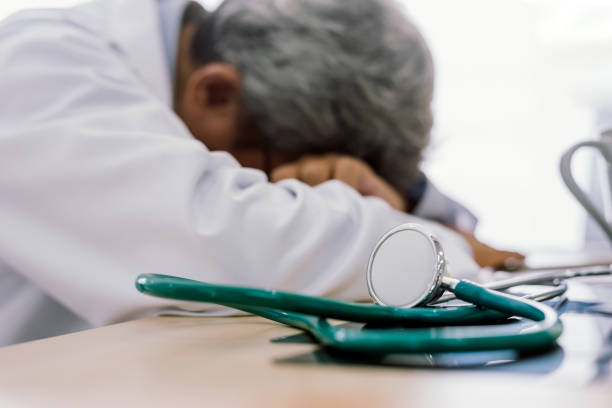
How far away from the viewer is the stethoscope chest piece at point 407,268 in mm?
258

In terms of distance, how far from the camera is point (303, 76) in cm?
72

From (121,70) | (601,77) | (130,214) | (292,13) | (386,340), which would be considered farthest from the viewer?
(601,77)

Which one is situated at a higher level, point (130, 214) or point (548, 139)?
point (548, 139)

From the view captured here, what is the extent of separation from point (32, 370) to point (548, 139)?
2.37 metres

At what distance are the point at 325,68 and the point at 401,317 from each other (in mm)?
541

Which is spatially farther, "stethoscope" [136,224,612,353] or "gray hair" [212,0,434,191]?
"gray hair" [212,0,434,191]

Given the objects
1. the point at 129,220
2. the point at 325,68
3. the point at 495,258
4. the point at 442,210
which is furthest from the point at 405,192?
the point at 129,220

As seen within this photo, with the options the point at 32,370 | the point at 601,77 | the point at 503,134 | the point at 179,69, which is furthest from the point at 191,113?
the point at 601,77

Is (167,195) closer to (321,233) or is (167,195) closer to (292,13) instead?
(321,233)

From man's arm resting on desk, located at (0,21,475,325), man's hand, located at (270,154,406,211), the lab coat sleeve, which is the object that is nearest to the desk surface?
man's arm resting on desk, located at (0,21,475,325)

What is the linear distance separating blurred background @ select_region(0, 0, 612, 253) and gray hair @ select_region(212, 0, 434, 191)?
1.54 m

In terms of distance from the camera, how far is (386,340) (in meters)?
0.19

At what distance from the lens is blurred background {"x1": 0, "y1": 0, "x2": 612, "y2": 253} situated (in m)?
2.26

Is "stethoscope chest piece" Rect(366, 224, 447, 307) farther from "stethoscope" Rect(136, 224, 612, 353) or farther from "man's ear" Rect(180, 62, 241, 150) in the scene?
"man's ear" Rect(180, 62, 241, 150)
